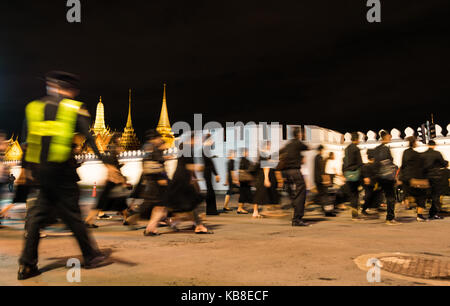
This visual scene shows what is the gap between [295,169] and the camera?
293 inches

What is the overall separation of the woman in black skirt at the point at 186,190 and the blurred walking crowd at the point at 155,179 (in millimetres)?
18

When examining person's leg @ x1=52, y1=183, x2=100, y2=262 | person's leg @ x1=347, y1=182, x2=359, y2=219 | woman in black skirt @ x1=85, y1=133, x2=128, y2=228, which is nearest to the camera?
person's leg @ x1=52, y1=183, x2=100, y2=262

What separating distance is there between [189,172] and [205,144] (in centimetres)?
91

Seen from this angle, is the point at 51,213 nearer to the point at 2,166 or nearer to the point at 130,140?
the point at 2,166

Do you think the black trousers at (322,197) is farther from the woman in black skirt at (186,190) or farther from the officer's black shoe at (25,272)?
the officer's black shoe at (25,272)

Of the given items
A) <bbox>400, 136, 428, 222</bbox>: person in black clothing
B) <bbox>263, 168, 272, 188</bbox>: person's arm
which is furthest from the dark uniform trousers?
<bbox>400, 136, 428, 222</bbox>: person in black clothing

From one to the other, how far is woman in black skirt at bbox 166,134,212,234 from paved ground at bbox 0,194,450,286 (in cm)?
42

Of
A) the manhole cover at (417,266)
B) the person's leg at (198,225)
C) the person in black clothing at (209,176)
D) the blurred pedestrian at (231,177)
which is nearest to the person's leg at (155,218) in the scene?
the person's leg at (198,225)

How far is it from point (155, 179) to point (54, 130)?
3116mm

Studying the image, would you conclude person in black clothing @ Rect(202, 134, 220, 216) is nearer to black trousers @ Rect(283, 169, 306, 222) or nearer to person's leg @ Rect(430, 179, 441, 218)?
black trousers @ Rect(283, 169, 306, 222)

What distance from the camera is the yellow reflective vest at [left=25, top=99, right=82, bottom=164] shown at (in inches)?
143
